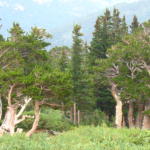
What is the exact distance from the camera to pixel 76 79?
35062 millimetres

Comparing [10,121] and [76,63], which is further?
[76,63]

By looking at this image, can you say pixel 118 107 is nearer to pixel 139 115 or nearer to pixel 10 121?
pixel 139 115

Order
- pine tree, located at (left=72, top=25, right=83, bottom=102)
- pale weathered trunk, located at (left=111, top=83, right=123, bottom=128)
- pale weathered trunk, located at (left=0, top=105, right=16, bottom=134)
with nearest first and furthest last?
pale weathered trunk, located at (left=0, top=105, right=16, bottom=134) → pale weathered trunk, located at (left=111, top=83, right=123, bottom=128) → pine tree, located at (left=72, top=25, right=83, bottom=102)

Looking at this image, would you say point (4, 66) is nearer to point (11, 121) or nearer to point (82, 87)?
point (11, 121)

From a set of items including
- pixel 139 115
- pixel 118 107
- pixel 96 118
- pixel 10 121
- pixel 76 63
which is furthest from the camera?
pixel 76 63

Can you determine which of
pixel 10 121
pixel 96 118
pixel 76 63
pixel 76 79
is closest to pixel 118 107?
pixel 96 118

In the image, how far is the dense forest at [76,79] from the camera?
22031 millimetres

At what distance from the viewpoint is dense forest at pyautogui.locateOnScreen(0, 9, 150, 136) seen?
867 inches

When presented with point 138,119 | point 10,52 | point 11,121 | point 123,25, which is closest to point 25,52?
point 10,52

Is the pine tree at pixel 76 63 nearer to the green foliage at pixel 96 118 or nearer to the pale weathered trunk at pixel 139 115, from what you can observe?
the green foliage at pixel 96 118

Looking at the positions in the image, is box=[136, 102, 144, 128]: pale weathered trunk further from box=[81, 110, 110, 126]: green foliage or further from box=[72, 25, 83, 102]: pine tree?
box=[72, 25, 83, 102]: pine tree

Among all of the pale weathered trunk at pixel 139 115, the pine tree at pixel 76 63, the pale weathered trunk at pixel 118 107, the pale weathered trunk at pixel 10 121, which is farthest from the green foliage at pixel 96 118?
the pale weathered trunk at pixel 10 121

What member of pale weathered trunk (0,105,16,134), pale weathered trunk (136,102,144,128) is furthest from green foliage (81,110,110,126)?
pale weathered trunk (0,105,16,134)

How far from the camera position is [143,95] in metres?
30.3
